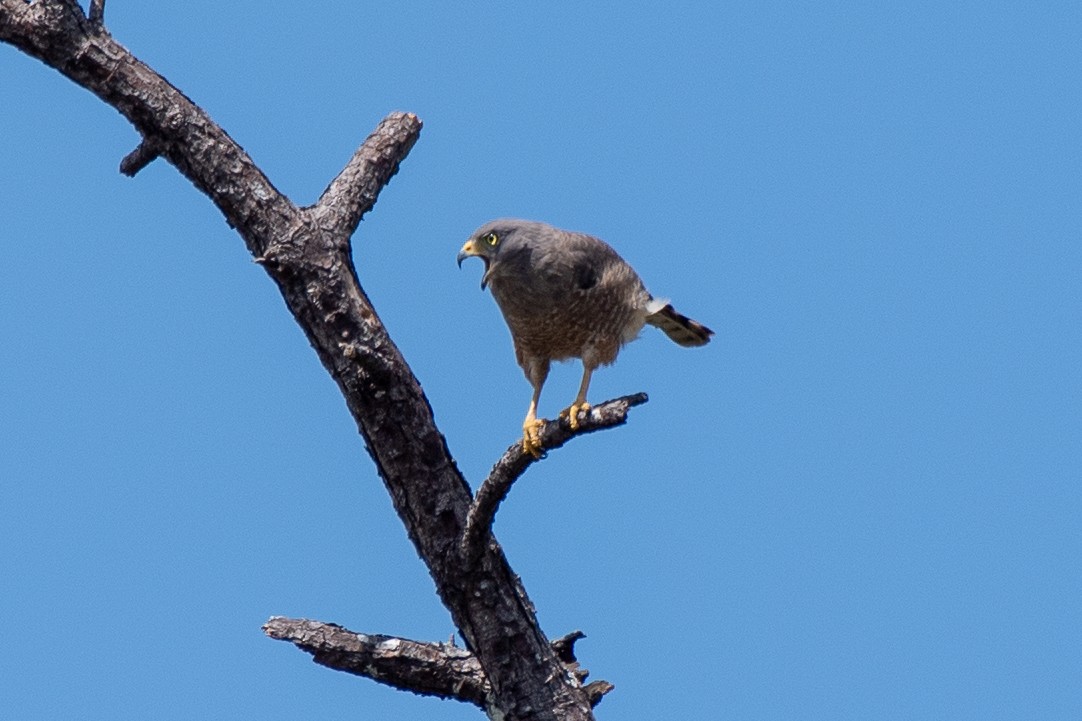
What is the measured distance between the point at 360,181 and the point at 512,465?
1711 millimetres

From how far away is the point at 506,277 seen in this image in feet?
24.0

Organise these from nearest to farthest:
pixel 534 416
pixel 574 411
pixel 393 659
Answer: pixel 393 659, pixel 574 411, pixel 534 416

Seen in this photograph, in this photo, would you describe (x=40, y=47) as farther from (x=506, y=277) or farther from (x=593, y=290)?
(x=593, y=290)

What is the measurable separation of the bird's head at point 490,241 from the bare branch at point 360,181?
3.74 feet

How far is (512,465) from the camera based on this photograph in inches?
208

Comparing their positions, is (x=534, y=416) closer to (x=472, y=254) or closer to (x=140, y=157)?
(x=472, y=254)

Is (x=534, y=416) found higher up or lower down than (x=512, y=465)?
higher up

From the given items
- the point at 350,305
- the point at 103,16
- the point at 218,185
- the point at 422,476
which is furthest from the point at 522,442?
the point at 103,16

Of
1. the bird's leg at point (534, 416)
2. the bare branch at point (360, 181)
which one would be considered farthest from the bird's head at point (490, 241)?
the bare branch at point (360, 181)

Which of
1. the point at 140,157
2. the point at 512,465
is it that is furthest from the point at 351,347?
the point at 140,157

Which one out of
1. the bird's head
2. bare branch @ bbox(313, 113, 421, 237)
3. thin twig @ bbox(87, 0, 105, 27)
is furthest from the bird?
thin twig @ bbox(87, 0, 105, 27)

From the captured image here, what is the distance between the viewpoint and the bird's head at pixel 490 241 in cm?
731

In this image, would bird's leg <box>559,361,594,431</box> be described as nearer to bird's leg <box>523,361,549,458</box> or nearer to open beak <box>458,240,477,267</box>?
bird's leg <box>523,361,549,458</box>

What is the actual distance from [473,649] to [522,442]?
1217 mm
